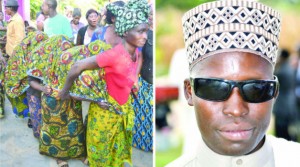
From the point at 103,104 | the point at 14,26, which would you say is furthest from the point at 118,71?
the point at 14,26

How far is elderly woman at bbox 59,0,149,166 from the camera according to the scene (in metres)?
3.23

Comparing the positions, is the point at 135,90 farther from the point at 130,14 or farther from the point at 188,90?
the point at 188,90

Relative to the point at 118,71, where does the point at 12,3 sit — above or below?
above

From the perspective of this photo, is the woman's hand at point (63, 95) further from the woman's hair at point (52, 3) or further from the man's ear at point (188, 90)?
the man's ear at point (188, 90)

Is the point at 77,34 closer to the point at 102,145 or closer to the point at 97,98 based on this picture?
the point at 97,98

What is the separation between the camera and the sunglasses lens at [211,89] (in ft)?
6.19

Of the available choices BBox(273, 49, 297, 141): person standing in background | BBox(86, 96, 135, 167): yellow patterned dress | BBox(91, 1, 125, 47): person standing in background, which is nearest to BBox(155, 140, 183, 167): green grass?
BBox(86, 96, 135, 167): yellow patterned dress

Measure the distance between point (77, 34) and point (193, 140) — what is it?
1.27m

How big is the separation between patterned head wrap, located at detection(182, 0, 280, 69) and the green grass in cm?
114

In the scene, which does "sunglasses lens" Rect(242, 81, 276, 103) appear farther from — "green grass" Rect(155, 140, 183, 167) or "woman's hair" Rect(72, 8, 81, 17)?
"woman's hair" Rect(72, 8, 81, 17)

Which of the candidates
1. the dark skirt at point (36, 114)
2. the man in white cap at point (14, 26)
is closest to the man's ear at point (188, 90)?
the dark skirt at point (36, 114)

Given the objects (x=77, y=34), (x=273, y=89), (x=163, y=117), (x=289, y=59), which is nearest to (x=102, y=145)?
(x=163, y=117)

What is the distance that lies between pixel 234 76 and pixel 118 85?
1572mm

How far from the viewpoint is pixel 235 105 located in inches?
73.8
